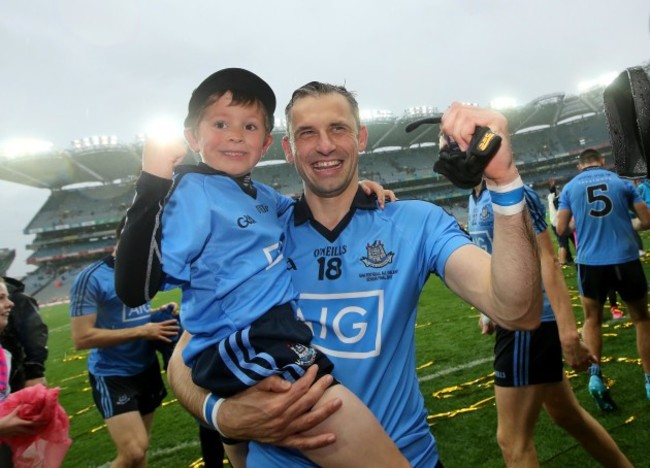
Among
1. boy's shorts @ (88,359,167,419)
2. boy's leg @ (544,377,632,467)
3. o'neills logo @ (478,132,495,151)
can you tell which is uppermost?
o'neills logo @ (478,132,495,151)

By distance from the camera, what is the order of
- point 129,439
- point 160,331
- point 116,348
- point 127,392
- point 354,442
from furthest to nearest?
point 116,348
point 160,331
point 127,392
point 129,439
point 354,442

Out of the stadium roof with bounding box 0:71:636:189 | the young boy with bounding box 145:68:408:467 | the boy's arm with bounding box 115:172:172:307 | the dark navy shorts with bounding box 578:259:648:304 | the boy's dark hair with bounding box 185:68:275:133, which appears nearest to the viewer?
the young boy with bounding box 145:68:408:467

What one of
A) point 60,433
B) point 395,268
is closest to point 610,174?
point 395,268

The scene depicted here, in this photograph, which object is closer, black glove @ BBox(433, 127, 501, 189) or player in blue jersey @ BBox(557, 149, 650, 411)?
black glove @ BBox(433, 127, 501, 189)

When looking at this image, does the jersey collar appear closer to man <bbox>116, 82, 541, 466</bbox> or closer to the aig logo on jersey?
man <bbox>116, 82, 541, 466</bbox>

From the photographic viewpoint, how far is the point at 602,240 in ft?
17.8

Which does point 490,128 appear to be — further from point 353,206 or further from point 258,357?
point 258,357

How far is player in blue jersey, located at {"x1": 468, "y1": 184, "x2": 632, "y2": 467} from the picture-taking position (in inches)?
118

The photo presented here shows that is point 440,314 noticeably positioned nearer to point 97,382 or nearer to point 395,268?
point 97,382

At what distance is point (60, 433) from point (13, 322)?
1424mm

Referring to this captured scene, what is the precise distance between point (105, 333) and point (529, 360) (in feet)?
12.7

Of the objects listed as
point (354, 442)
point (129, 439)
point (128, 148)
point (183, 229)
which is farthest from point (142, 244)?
point (128, 148)

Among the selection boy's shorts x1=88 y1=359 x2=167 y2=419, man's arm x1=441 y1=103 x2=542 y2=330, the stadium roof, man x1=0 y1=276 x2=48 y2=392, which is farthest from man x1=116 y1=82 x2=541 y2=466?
the stadium roof

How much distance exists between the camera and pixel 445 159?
1.55 m
